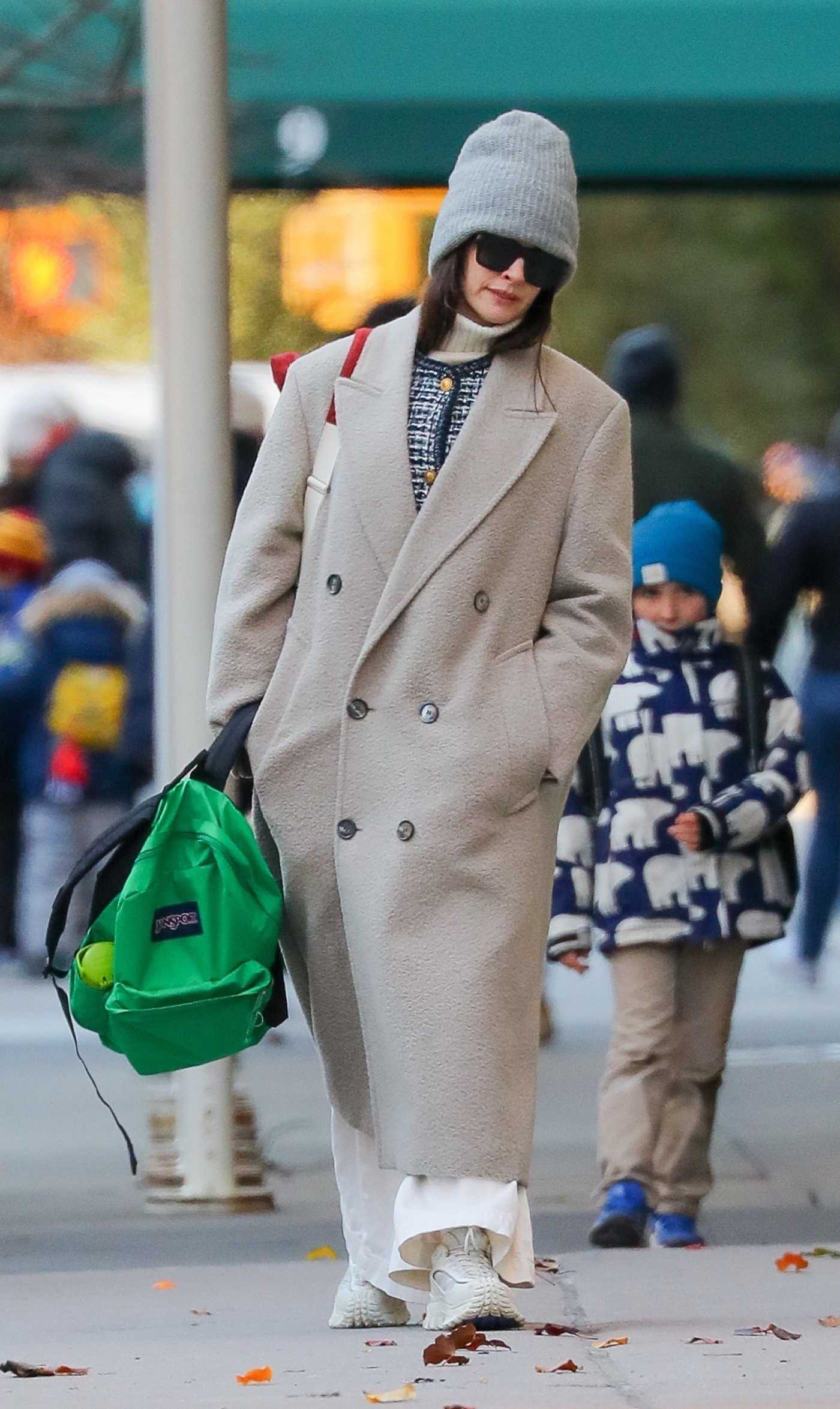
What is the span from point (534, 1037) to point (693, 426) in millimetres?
27705

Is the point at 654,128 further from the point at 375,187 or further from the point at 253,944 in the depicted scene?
the point at 253,944

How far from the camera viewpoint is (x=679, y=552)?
5.72m

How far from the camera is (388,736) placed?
14.0ft

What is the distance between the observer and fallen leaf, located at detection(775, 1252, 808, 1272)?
203 inches

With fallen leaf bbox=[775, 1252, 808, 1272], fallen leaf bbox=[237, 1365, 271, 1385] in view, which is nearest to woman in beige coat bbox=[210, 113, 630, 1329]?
fallen leaf bbox=[237, 1365, 271, 1385]

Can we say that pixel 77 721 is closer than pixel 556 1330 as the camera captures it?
No

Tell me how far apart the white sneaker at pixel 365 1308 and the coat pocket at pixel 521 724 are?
0.86 metres

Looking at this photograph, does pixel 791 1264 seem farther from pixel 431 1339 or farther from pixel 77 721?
pixel 77 721

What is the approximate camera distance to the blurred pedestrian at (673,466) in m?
8.06

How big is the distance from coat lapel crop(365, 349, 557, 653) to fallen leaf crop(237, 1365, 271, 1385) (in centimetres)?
111

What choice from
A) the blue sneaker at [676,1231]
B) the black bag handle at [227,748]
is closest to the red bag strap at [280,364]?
the black bag handle at [227,748]

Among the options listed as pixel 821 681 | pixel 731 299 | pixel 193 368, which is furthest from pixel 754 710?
pixel 731 299

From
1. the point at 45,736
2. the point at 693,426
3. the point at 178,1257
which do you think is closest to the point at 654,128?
the point at 45,736

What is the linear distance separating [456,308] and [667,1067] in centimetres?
194
